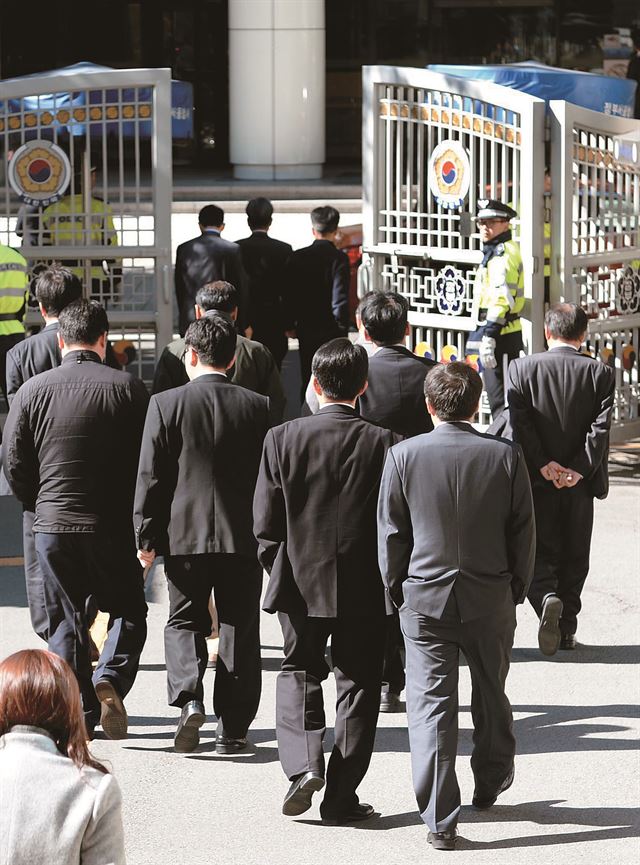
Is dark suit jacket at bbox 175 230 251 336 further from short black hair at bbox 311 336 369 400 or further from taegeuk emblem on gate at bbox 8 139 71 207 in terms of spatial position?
short black hair at bbox 311 336 369 400

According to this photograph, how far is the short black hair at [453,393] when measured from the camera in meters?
5.47

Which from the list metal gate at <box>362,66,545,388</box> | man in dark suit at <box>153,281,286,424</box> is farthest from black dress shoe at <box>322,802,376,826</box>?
metal gate at <box>362,66,545,388</box>

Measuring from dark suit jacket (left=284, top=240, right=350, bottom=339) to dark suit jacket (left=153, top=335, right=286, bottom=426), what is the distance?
386 centimetres

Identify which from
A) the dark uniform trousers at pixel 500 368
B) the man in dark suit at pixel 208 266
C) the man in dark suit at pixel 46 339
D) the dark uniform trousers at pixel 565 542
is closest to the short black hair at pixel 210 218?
the man in dark suit at pixel 208 266

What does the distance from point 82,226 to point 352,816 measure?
6761 mm

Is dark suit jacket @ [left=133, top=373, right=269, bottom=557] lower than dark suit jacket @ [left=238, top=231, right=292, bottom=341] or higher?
lower

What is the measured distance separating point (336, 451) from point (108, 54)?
2574 centimetres

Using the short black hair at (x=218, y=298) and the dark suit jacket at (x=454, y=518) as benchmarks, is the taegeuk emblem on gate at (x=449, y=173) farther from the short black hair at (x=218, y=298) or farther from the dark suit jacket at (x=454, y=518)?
the dark suit jacket at (x=454, y=518)

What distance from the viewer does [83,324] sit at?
255 inches

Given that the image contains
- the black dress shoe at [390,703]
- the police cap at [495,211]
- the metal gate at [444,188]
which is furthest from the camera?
the metal gate at [444,188]

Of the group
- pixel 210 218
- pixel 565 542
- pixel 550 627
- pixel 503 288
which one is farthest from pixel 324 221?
pixel 550 627

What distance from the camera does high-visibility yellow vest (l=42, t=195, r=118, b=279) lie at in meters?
11.3

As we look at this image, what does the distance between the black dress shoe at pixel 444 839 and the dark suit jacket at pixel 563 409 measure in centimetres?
264

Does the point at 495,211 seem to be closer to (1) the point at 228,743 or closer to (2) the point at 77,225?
(2) the point at 77,225
